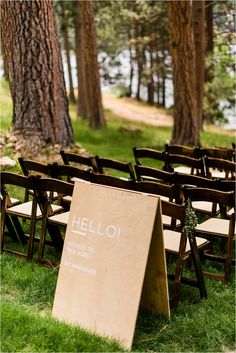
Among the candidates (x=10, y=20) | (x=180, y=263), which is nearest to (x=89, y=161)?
(x=180, y=263)

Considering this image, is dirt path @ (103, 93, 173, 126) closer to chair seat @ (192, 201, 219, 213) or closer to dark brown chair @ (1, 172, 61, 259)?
chair seat @ (192, 201, 219, 213)

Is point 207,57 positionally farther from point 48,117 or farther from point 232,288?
point 232,288

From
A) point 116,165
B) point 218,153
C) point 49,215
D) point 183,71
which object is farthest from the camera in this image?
point 183,71

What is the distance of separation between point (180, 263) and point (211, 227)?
0.92 meters

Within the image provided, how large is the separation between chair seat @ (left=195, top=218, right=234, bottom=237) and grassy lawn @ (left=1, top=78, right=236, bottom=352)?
18.4 inches

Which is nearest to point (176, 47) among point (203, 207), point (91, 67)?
point (91, 67)

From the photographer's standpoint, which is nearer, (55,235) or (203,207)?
(55,235)

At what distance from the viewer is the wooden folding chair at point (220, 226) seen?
4.25m

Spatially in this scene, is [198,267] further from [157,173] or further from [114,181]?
[157,173]

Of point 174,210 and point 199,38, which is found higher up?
point 199,38

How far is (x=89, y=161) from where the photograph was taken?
614 cm

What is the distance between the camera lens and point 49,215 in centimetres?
→ 491

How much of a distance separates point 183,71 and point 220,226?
750 centimetres

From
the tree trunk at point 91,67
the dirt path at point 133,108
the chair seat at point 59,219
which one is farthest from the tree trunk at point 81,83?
the chair seat at point 59,219
